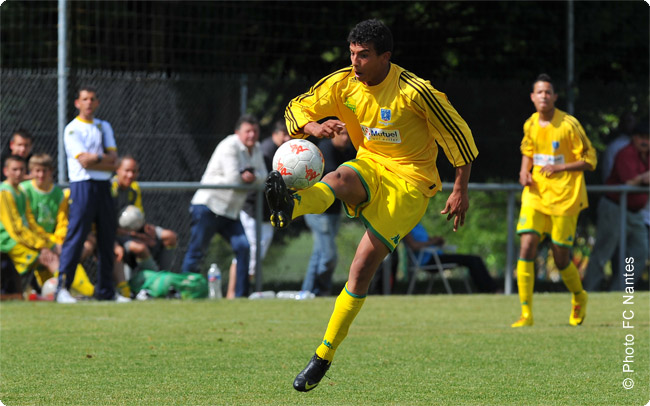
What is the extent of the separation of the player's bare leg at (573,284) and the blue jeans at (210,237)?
4.07m

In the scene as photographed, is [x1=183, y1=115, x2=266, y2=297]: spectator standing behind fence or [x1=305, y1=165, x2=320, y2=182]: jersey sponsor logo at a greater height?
[x1=305, y1=165, x2=320, y2=182]: jersey sponsor logo

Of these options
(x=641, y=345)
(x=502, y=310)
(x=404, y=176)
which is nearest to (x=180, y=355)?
(x=404, y=176)

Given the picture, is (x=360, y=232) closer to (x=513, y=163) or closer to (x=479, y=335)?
(x=513, y=163)

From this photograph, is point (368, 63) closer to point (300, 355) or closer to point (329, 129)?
point (329, 129)

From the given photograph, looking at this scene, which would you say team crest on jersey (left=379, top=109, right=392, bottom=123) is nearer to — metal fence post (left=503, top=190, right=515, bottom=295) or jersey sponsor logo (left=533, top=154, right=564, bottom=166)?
jersey sponsor logo (left=533, top=154, right=564, bottom=166)

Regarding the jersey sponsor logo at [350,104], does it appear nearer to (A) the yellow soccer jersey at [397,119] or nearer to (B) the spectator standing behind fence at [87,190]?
(A) the yellow soccer jersey at [397,119]

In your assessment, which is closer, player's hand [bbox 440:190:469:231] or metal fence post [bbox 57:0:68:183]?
player's hand [bbox 440:190:469:231]

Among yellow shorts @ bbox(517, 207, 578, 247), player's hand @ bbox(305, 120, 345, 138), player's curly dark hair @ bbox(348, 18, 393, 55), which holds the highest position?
player's curly dark hair @ bbox(348, 18, 393, 55)

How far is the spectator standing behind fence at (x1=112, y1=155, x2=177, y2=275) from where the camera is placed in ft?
42.3

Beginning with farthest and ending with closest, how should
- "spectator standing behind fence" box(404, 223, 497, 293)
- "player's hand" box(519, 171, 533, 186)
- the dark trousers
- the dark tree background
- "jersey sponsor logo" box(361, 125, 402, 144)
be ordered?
the dark tree background → "spectator standing behind fence" box(404, 223, 497, 293) → the dark trousers → "player's hand" box(519, 171, 533, 186) → "jersey sponsor logo" box(361, 125, 402, 144)

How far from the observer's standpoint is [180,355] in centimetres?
822

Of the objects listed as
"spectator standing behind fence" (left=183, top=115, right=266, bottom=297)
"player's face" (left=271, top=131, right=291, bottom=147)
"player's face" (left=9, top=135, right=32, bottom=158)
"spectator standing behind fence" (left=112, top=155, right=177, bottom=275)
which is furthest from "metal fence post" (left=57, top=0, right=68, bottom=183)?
"player's face" (left=271, top=131, right=291, bottom=147)

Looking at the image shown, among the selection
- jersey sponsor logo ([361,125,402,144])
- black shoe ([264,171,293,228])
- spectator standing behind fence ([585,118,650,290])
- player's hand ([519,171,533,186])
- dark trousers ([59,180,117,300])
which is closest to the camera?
black shoe ([264,171,293,228])

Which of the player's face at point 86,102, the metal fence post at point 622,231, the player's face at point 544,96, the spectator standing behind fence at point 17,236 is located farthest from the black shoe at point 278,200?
the metal fence post at point 622,231
